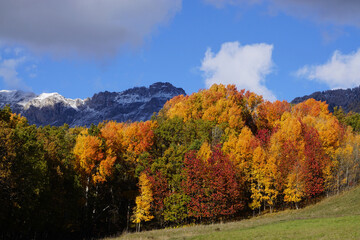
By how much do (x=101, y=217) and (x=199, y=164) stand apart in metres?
20.6

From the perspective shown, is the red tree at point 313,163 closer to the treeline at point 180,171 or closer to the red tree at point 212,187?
the treeline at point 180,171

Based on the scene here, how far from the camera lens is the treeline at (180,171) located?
53281 mm

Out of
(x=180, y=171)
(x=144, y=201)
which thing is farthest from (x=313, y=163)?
(x=144, y=201)

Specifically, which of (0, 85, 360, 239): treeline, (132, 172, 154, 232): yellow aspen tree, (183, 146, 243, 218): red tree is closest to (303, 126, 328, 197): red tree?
(0, 85, 360, 239): treeline

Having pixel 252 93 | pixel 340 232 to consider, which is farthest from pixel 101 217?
pixel 252 93

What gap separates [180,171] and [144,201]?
8.85m

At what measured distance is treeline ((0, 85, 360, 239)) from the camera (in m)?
53.3

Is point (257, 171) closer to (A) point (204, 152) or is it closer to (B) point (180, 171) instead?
(A) point (204, 152)

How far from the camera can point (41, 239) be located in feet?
172

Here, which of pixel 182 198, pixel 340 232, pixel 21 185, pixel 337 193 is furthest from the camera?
Result: pixel 337 193

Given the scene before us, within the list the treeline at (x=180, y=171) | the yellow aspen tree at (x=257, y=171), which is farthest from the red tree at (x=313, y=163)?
the yellow aspen tree at (x=257, y=171)

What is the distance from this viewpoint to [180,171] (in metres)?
65.4

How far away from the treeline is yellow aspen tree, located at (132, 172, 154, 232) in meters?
0.19

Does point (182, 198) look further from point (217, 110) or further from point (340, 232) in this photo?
point (340, 232)
